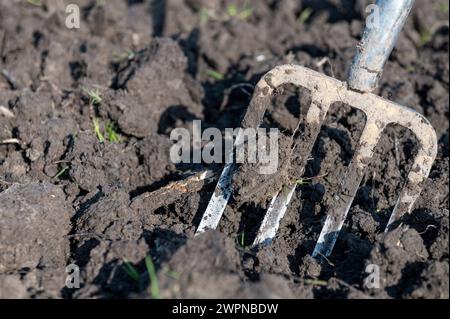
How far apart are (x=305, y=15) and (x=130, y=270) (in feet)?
9.32

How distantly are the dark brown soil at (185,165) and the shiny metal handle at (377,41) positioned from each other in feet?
0.91

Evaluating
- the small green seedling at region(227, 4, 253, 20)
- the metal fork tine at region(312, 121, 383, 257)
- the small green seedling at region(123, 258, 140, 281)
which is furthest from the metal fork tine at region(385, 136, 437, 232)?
the small green seedling at region(227, 4, 253, 20)

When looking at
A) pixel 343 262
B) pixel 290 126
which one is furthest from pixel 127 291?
pixel 290 126

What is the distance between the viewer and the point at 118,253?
246 cm

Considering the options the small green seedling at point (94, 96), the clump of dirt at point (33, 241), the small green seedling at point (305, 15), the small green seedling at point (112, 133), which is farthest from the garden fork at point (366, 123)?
the small green seedling at point (305, 15)

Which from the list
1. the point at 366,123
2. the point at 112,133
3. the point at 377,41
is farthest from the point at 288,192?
the point at 112,133

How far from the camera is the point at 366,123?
2.74m

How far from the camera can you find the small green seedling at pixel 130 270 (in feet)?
7.85

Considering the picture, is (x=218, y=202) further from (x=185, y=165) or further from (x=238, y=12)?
(x=238, y=12)

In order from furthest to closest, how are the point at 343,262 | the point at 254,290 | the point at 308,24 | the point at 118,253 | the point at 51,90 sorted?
1. the point at 308,24
2. the point at 51,90
3. the point at 343,262
4. the point at 118,253
5. the point at 254,290

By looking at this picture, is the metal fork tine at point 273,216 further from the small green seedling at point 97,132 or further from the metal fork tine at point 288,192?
the small green seedling at point 97,132

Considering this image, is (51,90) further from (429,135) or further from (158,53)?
(429,135)

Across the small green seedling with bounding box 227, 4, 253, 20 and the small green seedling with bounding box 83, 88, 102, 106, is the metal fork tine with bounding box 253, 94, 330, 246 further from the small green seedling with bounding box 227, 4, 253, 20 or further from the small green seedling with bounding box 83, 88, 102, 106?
the small green seedling with bounding box 227, 4, 253, 20
